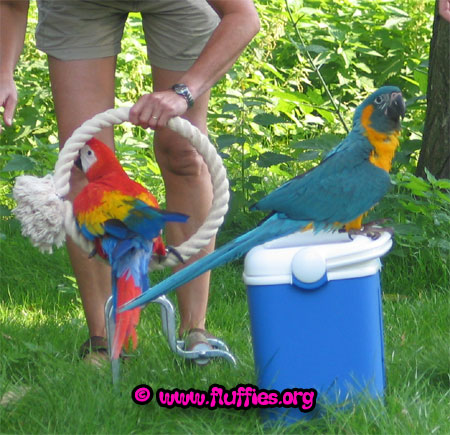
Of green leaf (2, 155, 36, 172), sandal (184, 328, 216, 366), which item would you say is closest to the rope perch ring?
sandal (184, 328, 216, 366)

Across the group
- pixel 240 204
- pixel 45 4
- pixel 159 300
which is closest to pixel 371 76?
pixel 240 204

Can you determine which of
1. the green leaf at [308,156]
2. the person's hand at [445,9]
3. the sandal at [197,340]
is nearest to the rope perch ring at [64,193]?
the sandal at [197,340]

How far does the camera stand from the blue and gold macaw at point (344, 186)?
78.3 inches

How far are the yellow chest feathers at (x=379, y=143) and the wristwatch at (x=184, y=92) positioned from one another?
0.43 m

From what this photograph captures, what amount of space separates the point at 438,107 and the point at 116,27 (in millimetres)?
1512

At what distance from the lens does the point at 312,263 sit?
1893mm

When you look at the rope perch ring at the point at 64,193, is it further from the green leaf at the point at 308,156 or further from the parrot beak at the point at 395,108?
the green leaf at the point at 308,156

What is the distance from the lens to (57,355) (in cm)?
246

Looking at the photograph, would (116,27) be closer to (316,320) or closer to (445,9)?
(445,9)

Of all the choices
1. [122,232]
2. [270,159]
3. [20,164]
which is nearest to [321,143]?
[270,159]

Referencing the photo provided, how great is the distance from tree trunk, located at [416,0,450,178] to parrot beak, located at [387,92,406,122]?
1444mm

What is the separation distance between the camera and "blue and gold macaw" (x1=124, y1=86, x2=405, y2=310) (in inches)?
78.3

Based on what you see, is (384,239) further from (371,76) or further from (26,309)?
(371,76)

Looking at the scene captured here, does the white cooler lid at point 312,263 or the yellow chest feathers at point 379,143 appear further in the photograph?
the yellow chest feathers at point 379,143
